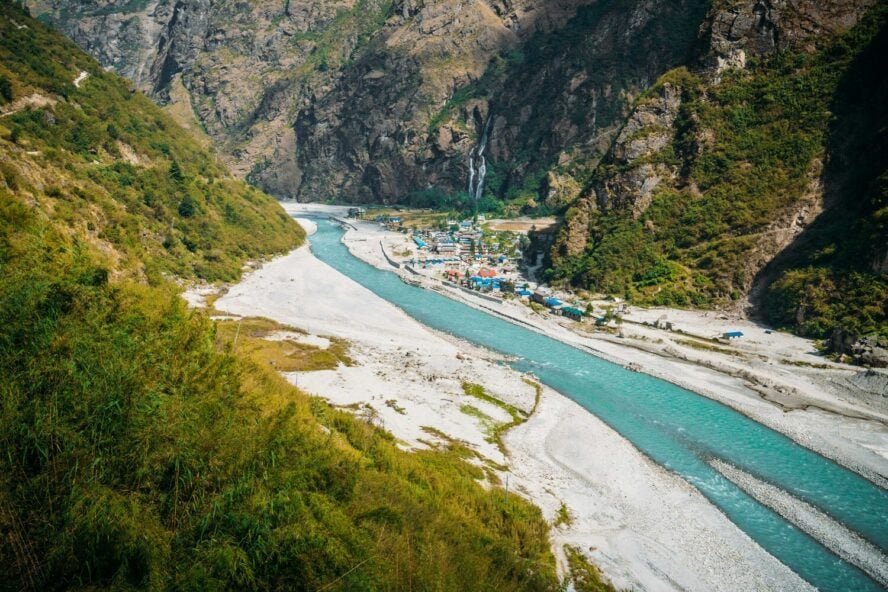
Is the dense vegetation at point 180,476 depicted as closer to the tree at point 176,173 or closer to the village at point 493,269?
Result: the village at point 493,269

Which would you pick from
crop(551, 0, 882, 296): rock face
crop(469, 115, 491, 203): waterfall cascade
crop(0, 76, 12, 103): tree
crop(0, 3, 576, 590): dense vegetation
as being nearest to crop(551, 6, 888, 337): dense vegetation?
crop(551, 0, 882, 296): rock face

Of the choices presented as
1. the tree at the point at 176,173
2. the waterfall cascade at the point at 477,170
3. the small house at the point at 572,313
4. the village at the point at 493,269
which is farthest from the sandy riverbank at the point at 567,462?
the waterfall cascade at the point at 477,170

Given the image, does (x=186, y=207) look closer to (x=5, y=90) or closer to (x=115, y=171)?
(x=115, y=171)

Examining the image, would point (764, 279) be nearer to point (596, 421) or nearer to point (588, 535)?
point (596, 421)

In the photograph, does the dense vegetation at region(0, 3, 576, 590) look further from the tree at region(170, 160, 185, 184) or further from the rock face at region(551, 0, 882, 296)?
the rock face at region(551, 0, 882, 296)

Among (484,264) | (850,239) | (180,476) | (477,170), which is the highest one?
(477,170)

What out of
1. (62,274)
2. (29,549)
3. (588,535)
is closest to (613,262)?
(588,535)

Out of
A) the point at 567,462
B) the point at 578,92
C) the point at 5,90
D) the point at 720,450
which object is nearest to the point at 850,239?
the point at 720,450
